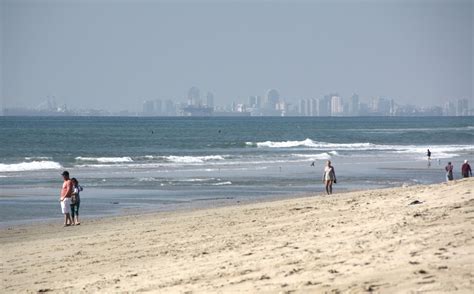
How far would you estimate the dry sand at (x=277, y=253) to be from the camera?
28.4 ft

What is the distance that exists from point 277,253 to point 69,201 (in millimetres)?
9229

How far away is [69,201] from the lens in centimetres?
1888

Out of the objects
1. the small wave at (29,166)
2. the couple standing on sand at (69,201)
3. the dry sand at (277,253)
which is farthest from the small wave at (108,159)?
the dry sand at (277,253)

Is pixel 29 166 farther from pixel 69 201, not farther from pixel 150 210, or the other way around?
pixel 69 201

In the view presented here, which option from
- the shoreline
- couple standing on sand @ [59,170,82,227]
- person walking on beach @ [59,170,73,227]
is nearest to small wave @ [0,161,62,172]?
the shoreline

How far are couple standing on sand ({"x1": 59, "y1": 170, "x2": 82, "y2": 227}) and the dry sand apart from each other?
58.5 inches

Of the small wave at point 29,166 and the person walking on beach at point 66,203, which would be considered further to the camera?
the small wave at point 29,166

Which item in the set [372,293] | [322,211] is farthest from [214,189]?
[372,293]

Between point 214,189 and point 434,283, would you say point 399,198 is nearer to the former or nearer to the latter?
point 434,283

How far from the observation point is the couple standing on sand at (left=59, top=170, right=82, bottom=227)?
18750 mm

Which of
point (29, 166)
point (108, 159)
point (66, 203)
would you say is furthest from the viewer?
point (108, 159)

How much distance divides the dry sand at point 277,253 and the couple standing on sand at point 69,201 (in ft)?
4.88

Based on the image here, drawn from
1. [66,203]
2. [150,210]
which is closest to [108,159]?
[150,210]

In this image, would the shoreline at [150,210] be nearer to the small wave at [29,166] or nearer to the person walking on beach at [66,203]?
the person walking on beach at [66,203]
